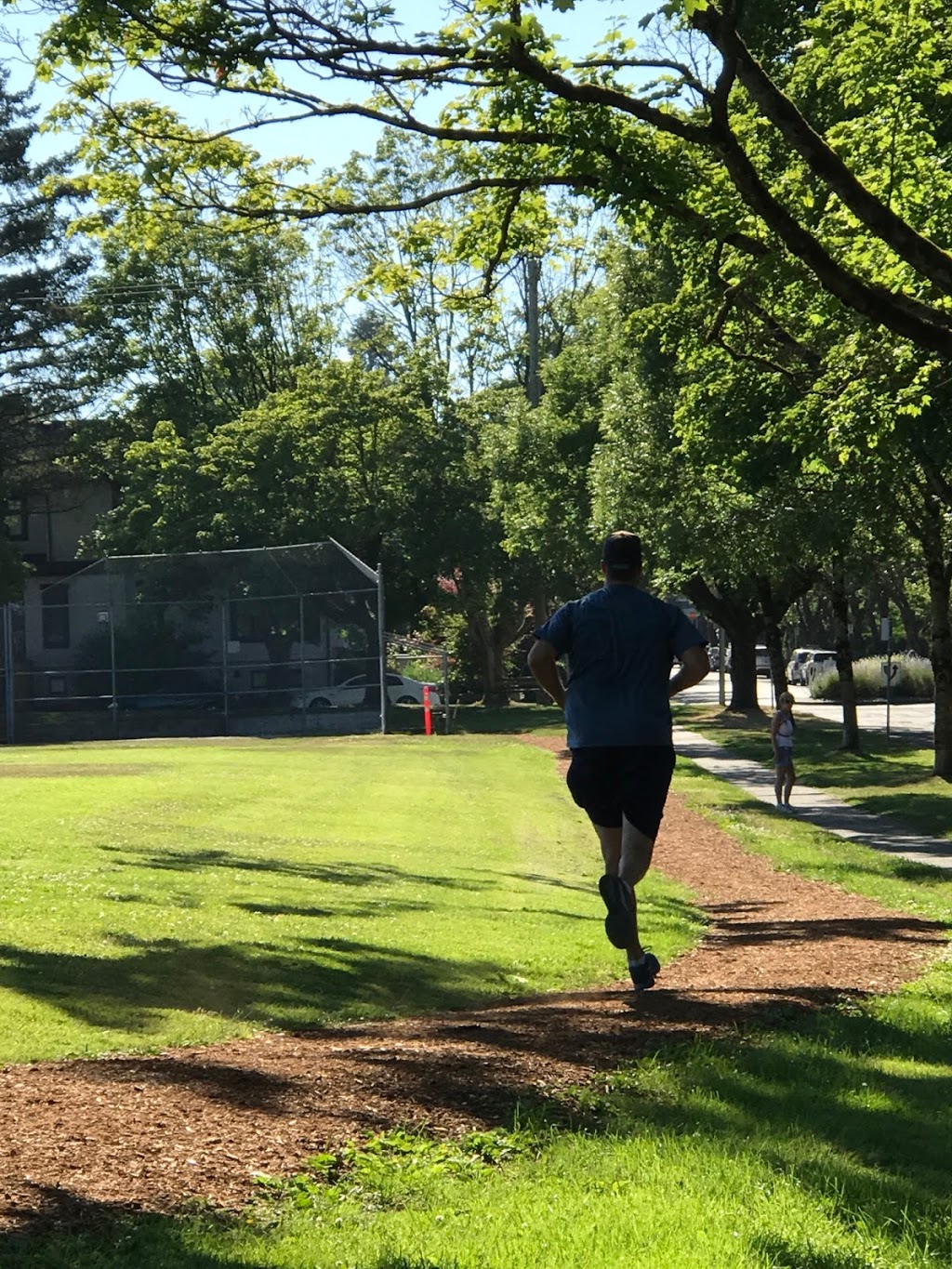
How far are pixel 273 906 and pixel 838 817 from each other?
1499 centimetres

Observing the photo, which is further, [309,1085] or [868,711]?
[868,711]

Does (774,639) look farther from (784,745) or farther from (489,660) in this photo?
(784,745)

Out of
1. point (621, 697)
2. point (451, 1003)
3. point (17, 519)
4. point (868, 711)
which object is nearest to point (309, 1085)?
point (621, 697)

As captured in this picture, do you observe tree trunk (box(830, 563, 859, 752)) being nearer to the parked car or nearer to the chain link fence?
the chain link fence

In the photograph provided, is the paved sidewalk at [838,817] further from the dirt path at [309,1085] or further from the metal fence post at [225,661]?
the dirt path at [309,1085]

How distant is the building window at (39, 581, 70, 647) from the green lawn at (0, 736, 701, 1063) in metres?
18.2

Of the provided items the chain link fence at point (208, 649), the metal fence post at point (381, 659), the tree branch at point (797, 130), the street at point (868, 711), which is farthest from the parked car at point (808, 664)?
the tree branch at point (797, 130)

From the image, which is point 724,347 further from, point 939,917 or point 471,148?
point 939,917

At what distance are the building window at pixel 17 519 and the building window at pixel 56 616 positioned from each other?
15395 millimetres

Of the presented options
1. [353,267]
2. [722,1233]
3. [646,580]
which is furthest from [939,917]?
[353,267]

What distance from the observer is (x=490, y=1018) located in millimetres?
7715

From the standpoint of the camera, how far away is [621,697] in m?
7.34

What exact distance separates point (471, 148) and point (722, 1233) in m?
11.1

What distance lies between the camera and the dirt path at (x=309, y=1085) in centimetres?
467
